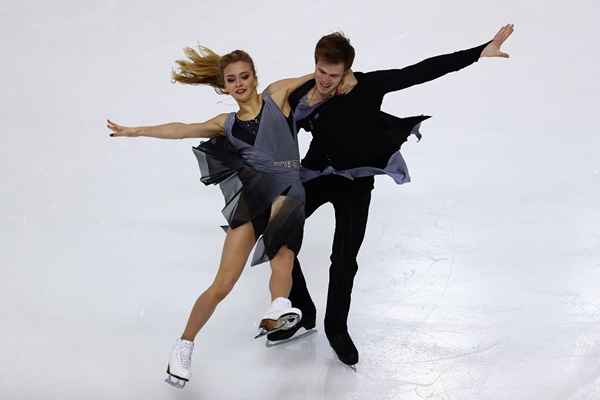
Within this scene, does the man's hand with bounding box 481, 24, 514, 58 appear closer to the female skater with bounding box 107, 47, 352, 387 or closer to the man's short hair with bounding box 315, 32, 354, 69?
the man's short hair with bounding box 315, 32, 354, 69

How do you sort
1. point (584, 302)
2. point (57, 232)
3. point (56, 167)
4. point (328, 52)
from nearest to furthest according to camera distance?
1. point (328, 52)
2. point (584, 302)
3. point (57, 232)
4. point (56, 167)

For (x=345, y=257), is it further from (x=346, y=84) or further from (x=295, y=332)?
(x=346, y=84)

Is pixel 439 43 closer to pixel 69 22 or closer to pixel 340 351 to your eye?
pixel 69 22

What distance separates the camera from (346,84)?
3820 millimetres

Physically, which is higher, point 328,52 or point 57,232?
point 328,52

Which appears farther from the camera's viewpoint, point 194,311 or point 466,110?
point 466,110

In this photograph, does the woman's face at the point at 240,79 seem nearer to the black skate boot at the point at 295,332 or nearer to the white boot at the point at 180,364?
the white boot at the point at 180,364

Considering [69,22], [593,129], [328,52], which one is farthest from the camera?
[69,22]

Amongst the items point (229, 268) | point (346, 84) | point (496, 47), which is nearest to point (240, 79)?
point (346, 84)

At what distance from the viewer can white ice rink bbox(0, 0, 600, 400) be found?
4102mm

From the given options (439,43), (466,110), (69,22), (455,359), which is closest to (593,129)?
(466,110)

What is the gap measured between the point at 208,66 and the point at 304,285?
116 cm

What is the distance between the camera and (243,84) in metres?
3.65

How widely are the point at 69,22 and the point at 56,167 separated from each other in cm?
282
